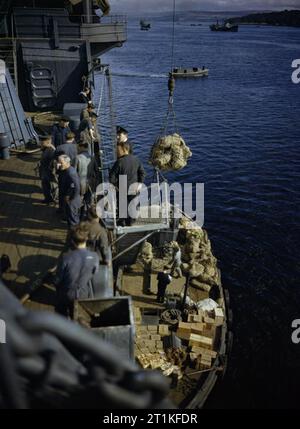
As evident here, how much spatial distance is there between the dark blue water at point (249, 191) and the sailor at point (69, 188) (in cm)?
707

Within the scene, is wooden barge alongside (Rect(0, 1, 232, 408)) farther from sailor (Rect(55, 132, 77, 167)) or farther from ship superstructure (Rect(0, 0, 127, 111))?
ship superstructure (Rect(0, 0, 127, 111))

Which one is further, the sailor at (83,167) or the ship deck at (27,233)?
the sailor at (83,167)

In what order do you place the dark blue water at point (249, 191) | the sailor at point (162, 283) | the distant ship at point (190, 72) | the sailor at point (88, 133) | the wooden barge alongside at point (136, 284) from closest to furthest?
the wooden barge alongside at point (136, 284) < the sailor at point (162, 283) < the sailor at point (88, 133) < the dark blue water at point (249, 191) < the distant ship at point (190, 72)

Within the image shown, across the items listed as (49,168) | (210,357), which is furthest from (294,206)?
(49,168)

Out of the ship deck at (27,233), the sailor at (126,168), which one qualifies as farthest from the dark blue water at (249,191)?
the sailor at (126,168)

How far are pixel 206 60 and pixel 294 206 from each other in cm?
7134

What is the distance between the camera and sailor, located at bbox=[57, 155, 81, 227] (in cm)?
946

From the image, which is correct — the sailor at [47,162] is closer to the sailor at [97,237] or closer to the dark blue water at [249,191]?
the sailor at [97,237]

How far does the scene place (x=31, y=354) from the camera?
268 centimetres

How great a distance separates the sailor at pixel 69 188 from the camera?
9460mm

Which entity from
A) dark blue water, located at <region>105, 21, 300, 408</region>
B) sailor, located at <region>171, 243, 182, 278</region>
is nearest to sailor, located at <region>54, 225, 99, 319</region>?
sailor, located at <region>171, 243, 182, 278</region>

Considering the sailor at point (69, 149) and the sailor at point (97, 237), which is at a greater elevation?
the sailor at point (69, 149)

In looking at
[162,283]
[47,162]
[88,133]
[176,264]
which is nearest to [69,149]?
[47,162]

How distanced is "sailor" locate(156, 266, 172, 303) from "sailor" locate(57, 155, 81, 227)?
4080mm
